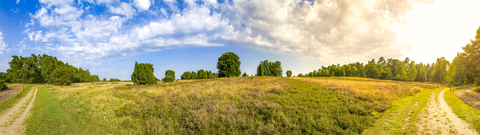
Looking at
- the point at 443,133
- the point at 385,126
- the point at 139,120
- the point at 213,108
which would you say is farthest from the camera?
the point at 213,108

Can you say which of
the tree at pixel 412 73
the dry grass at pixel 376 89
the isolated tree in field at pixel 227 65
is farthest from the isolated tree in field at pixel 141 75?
the tree at pixel 412 73

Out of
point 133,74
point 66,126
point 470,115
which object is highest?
point 133,74

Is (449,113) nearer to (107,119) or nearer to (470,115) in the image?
(470,115)

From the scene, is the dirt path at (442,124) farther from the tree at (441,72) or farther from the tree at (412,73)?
the tree at (412,73)

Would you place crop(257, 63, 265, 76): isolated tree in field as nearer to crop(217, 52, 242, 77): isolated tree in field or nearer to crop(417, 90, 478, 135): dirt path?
crop(217, 52, 242, 77): isolated tree in field

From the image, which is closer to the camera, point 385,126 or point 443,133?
point 443,133

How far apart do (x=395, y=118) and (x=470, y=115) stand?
3.62 m

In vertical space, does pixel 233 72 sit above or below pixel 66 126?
above

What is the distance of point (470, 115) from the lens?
8.64 metres

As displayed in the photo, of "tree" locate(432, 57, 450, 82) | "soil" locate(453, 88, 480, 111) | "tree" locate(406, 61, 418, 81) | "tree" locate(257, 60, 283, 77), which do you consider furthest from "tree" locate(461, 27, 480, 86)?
"tree" locate(406, 61, 418, 81)

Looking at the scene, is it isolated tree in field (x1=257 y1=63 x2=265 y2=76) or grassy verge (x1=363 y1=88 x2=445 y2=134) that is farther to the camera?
isolated tree in field (x1=257 y1=63 x2=265 y2=76)

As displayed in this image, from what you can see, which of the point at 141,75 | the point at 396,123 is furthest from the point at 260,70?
the point at 396,123

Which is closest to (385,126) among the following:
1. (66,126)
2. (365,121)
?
(365,121)

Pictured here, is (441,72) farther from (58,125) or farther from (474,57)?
(58,125)
